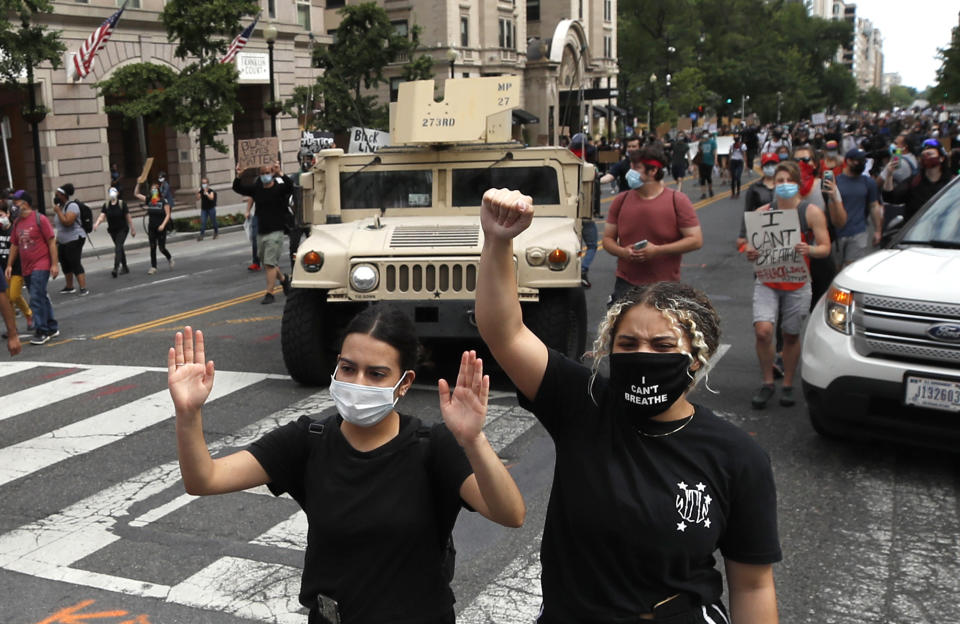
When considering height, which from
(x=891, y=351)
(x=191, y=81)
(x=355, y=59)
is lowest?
(x=891, y=351)

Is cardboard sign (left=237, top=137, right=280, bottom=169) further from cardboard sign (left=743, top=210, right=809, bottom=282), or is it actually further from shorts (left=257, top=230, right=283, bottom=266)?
cardboard sign (left=743, top=210, right=809, bottom=282)

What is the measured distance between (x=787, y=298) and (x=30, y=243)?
332 inches

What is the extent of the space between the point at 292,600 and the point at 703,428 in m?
2.88

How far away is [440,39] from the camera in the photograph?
2435 inches

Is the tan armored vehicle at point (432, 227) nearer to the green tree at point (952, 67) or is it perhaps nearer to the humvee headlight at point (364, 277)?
the humvee headlight at point (364, 277)

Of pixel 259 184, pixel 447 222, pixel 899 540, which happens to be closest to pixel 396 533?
pixel 899 540

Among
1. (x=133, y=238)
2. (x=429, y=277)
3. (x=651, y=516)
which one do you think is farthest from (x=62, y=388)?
(x=133, y=238)

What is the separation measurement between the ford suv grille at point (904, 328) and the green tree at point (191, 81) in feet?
73.8

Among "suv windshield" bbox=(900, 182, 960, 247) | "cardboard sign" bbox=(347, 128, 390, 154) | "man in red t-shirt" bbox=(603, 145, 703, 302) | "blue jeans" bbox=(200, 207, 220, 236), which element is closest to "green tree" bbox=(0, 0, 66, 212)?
"blue jeans" bbox=(200, 207, 220, 236)

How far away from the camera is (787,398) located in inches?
303

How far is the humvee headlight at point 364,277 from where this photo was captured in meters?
8.09

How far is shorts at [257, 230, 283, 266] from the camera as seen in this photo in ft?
43.4

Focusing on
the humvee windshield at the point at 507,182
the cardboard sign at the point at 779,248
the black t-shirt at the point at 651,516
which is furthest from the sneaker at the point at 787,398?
the black t-shirt at the point at 651,516

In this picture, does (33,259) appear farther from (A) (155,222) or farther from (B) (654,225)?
(B) (654,225)
